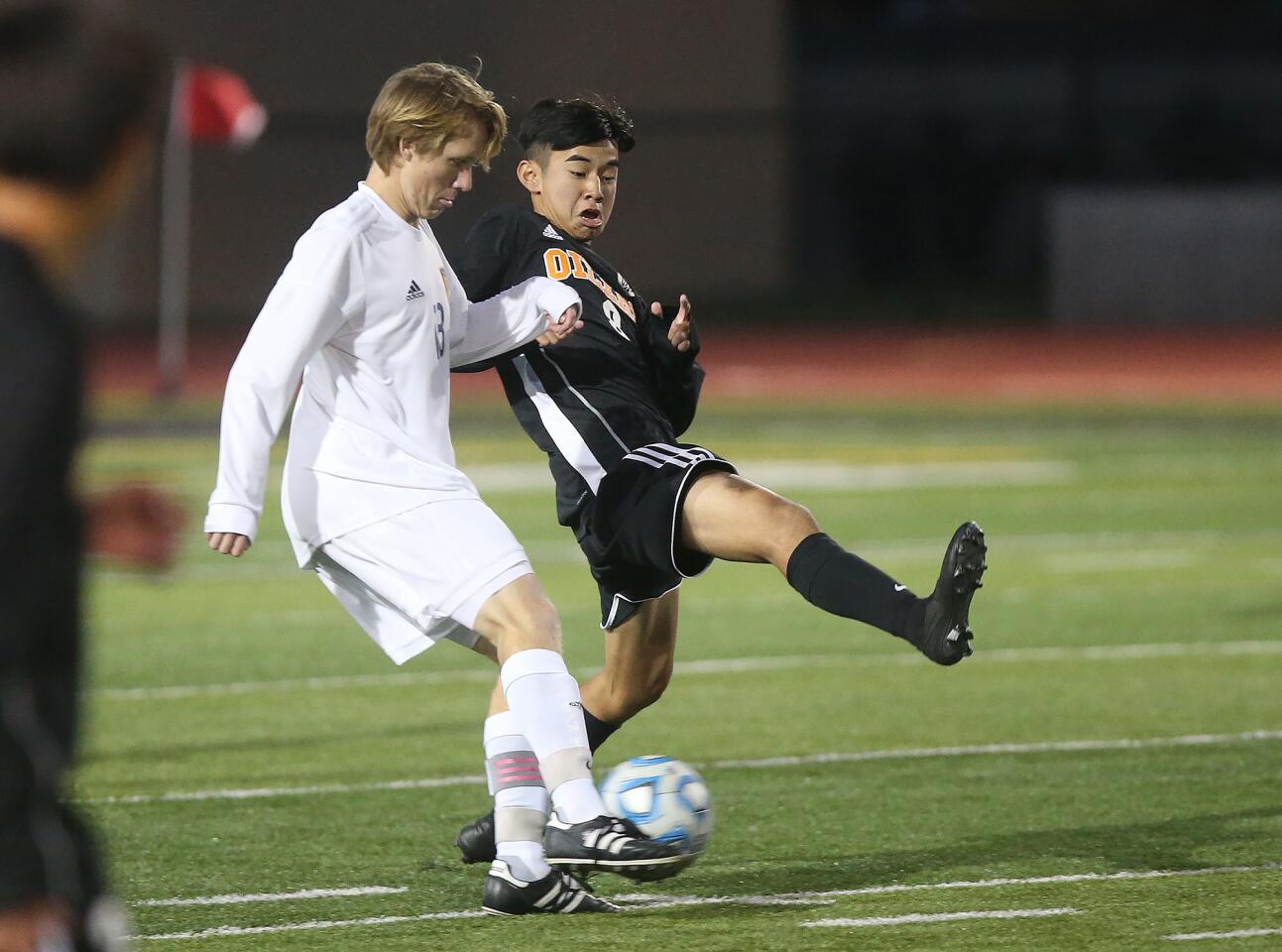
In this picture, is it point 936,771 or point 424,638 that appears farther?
point 936,771

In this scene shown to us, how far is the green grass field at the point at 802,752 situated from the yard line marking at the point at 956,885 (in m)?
0.01

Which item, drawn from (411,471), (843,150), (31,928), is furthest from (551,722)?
(843,150)

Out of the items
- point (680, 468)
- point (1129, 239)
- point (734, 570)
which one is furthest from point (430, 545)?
point (1129, 239)

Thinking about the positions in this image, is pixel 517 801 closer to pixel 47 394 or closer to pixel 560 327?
pixel 560 327

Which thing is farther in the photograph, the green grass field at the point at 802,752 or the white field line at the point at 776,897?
the green grass field at the point at 802,752

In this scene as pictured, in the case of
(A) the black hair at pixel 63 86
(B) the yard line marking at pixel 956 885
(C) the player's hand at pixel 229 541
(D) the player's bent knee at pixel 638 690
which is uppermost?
(A) the black hair at pixel 63 86

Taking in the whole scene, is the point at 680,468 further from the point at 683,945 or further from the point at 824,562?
the point at 683,945

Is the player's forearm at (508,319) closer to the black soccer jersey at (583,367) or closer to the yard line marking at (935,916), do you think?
the black soccer jersey at (583,367)

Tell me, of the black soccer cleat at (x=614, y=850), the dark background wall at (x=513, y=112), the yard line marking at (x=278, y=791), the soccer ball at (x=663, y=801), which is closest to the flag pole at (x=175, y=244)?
the dark background wall at (x=513, y=112)

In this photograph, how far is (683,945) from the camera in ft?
16.8

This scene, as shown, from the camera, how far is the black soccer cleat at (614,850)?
16.9 ft

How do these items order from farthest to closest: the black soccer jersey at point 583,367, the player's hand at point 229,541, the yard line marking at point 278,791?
the yard line marking at point 278,791 → the black soccer jersey at point 583,367 → the player's hand at point 229,541

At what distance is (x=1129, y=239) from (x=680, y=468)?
30176 millimetres

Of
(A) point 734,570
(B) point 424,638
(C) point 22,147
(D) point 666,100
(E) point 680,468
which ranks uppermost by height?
(D) point 666,100
